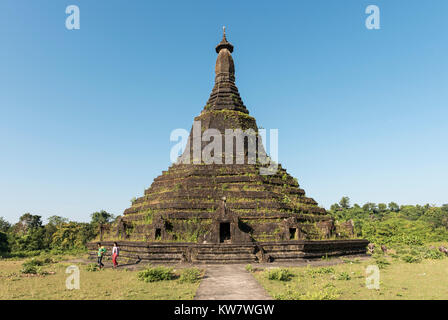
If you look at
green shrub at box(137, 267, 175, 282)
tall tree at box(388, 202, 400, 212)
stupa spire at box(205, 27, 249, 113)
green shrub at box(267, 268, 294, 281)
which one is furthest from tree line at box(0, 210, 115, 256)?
tall tree at box(388, 202, 400, 212)

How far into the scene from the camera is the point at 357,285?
10.9 m

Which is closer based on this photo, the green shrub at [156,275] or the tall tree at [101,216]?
→ the green shrub at [156,275]

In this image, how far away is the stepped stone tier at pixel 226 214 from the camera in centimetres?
1691

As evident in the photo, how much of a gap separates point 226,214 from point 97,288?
8091 mm

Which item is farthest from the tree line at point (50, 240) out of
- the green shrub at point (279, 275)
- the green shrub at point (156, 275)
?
the green shrub at point (279, 275)

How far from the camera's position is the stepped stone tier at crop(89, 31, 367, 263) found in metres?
16.9

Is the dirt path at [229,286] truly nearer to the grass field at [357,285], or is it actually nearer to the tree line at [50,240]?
the grass field at [357,285]

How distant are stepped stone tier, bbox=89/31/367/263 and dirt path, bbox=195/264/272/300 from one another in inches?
123

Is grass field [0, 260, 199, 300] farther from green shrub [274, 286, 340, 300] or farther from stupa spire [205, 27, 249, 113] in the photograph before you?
stupa spire [205, 27, 249, 113]

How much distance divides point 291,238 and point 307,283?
661cm

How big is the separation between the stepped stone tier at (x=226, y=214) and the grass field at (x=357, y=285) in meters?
3.13

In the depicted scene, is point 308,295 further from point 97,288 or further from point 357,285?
point 97,288
